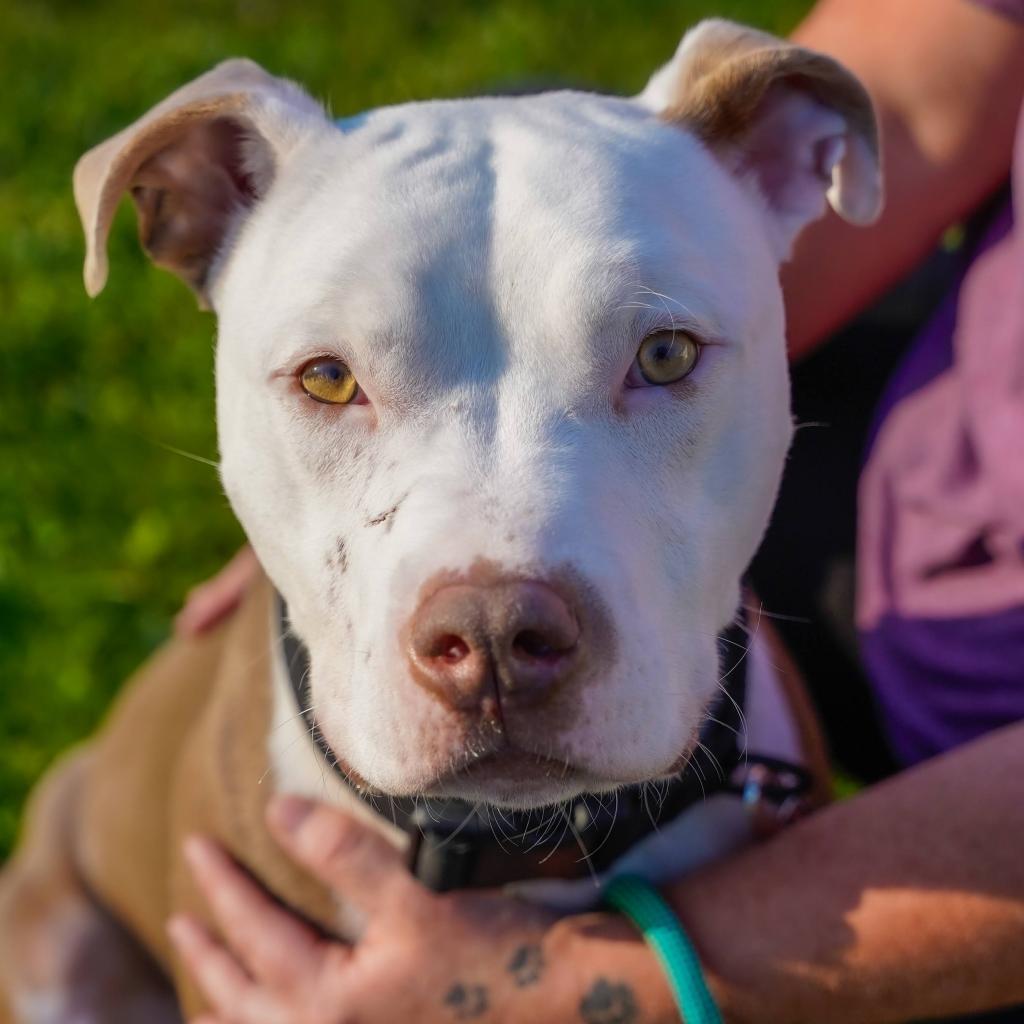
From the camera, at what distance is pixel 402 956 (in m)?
2.21

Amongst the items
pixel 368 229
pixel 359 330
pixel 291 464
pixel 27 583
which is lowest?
pixel 27 583

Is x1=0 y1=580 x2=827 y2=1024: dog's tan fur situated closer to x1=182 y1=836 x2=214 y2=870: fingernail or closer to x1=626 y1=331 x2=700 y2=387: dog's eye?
x1=182 y1=836 x2=214 y2=870: fingernail

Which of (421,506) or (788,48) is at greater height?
(788,48)

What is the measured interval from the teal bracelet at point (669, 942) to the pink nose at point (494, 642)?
0.72 m

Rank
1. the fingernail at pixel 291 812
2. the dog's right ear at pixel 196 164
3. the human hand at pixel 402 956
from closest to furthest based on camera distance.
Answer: the dog's right ear at pixel 196 164
the human hand at pixel 402 956
the fingernail at pixel 291 812

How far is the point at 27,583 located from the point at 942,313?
9.54ft

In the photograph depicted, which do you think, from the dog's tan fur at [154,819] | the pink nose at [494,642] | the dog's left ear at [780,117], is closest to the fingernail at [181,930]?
the dog's tan fur at [154,819]

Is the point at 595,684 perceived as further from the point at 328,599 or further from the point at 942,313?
the point at 942,313

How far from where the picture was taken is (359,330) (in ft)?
5.93

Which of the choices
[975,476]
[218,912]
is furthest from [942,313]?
[218,912]

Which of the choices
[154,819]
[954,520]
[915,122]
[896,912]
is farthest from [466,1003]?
[915,122]

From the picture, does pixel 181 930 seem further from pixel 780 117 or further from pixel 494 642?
pixel 780 117

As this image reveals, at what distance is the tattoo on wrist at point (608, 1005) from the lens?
214 centimetres

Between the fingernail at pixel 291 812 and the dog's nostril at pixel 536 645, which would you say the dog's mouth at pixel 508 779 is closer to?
the dog's nostril at pixel 536 645
